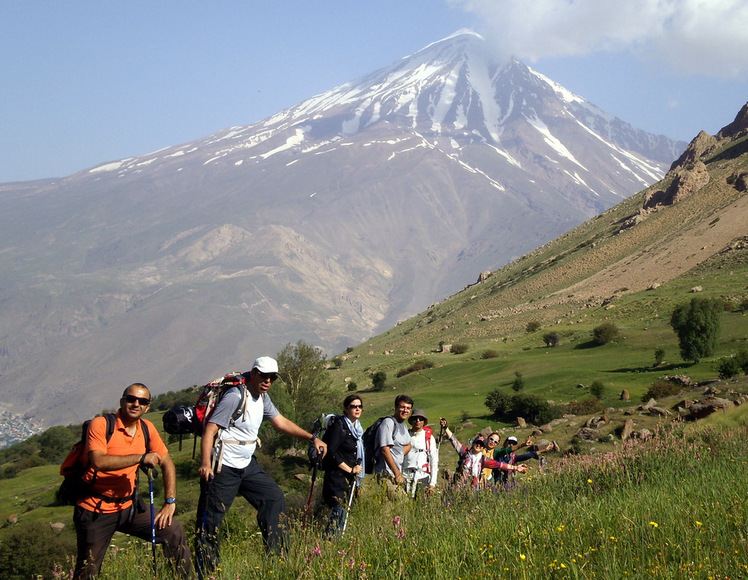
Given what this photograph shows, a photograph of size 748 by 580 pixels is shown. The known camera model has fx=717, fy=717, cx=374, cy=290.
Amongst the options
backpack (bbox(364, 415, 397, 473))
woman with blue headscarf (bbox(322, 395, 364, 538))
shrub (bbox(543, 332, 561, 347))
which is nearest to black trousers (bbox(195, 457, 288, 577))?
woman with blue headscarf (bbox(322, 395, 364, 538))

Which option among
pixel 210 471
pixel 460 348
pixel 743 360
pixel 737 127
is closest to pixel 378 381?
pixel 460 348

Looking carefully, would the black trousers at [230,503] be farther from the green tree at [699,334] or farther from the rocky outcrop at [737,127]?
the rocky outcrop at [737,127]

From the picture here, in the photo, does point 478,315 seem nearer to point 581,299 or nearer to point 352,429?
point 581,299

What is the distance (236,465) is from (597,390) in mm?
25468

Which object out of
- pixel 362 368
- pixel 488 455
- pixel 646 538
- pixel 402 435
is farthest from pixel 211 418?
pixel 362 368

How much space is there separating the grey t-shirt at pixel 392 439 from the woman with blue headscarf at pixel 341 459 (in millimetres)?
391

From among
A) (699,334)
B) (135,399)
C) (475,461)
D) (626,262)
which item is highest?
(626,262)

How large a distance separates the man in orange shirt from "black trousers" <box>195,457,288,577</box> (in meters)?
0.19

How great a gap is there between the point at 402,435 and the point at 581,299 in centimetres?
5816

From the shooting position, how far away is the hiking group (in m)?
5.58

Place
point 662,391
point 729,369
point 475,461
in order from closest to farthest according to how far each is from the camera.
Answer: point 475,461
point 662,391
point 729,369

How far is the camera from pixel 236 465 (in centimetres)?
625

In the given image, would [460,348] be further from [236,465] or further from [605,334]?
[236,465]

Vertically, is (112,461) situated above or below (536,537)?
above
